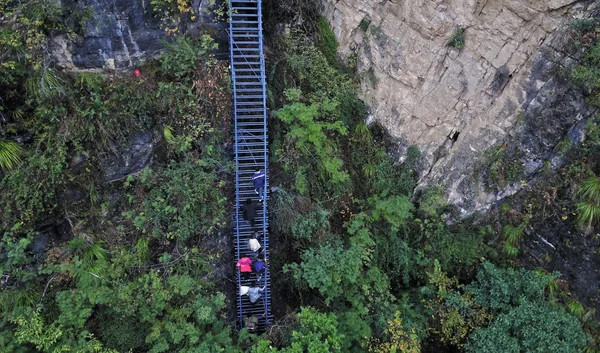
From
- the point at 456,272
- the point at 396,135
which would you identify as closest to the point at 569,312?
the point at 456,272

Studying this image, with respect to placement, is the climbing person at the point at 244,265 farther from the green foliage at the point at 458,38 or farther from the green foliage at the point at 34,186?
the green foliage at the point at 458,38

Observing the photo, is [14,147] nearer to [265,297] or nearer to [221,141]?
[221,141]

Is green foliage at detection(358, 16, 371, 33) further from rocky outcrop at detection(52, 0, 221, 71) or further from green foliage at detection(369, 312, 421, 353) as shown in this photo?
green foliage at detection(369, 312, 421, 353)

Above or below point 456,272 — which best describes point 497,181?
above

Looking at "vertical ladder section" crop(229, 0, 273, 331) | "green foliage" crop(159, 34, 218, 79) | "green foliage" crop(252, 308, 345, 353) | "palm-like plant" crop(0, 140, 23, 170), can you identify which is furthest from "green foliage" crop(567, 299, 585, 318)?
"palm-like plant" crop(0, 140, 23, 170)

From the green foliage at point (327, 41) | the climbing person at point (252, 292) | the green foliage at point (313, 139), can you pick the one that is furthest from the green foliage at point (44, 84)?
the green foliage at point (327, 41)

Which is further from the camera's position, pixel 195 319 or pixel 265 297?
pixel 265 297
